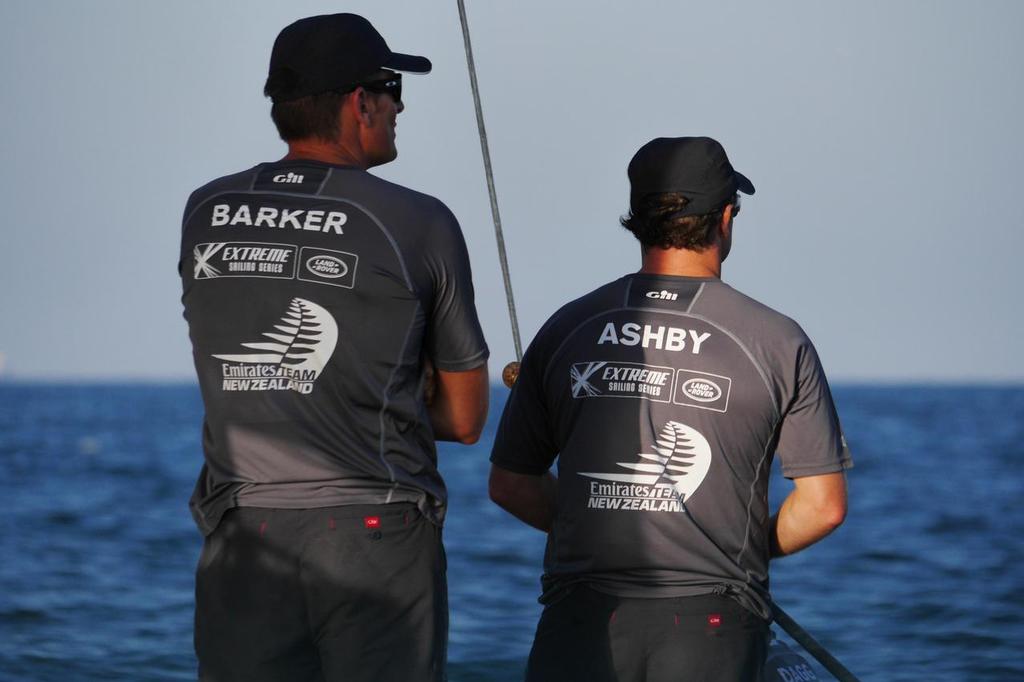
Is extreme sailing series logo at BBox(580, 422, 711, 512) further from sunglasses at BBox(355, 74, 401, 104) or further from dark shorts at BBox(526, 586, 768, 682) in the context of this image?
sunglasses at BBox(355, 74, 401, 104)

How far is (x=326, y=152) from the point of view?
2.75 metres

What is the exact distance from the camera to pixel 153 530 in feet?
57.5

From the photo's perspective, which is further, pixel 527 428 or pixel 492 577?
pixel 492 577

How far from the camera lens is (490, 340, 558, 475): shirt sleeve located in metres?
3.03

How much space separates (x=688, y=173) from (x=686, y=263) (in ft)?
0.61

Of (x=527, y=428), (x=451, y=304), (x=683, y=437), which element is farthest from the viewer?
(x=527, y=428)

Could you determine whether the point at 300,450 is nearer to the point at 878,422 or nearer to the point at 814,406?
the point at 814,406

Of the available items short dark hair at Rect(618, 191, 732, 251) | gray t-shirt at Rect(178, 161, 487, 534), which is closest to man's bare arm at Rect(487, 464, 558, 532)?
gray t-shirt at Rect(178, 161, 487, 534)

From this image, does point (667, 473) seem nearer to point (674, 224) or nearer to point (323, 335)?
point (674, 224)

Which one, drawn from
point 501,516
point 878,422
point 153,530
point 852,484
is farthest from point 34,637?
point 878,422

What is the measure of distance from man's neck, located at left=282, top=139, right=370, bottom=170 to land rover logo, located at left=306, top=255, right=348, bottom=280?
0.74 ft

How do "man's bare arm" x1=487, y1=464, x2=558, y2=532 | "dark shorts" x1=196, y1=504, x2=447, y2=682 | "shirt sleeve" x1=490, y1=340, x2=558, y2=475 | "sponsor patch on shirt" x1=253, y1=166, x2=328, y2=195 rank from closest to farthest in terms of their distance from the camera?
1. "dark shorts" x1=196, y1=504, x2=447, y2=682
2. "sponsor patch on shirt" x1=253, y1=166, x2=328, y2=195
3. "shirt sleeve" x1=490, y1=340, x2=558, y2=475
4. "man's bare arm" x1=487, y1=464, x2=558, y2=532

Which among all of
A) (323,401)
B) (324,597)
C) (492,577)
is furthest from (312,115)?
(492,577)

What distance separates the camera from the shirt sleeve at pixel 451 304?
267 cm
